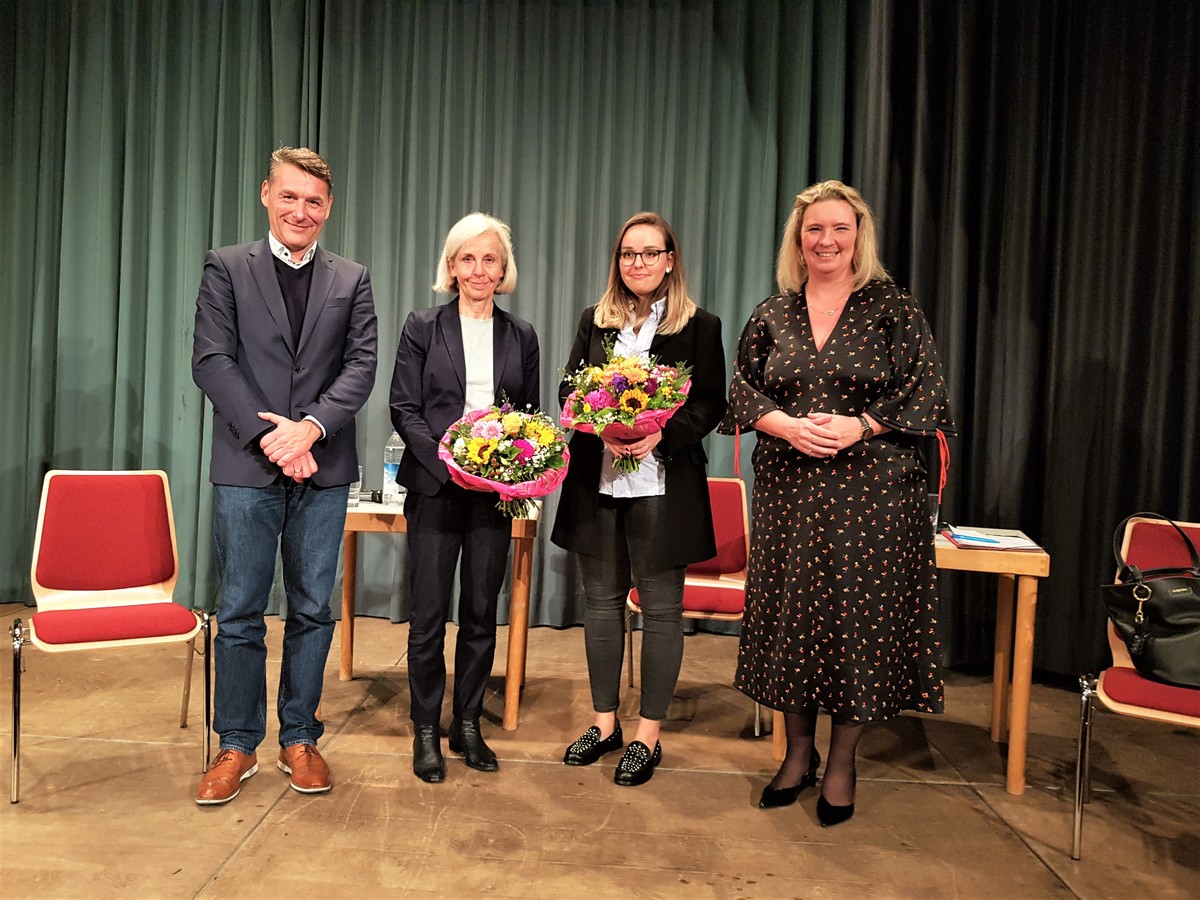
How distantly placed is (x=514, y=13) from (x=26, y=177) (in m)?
2.94

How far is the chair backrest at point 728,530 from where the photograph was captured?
3811 mm

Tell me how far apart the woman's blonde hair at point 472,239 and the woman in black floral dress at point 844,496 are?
2.90 feet

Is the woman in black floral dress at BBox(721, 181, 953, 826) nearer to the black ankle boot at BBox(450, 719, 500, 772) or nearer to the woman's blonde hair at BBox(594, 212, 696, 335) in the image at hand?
the woman's blonde hair at BBox(594, 212, 696, 335)

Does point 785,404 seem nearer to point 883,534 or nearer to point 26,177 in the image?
point 883,534

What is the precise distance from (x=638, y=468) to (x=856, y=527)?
669 mm

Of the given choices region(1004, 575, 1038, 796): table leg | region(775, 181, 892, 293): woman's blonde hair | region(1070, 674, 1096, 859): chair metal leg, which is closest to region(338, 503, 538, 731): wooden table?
region(775, 181, 892, 293): woman's blonde hair

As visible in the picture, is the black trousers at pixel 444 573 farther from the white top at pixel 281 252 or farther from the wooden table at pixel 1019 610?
the wooden table at pixel 1019 610

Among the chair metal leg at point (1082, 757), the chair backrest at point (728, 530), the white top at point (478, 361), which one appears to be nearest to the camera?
the chair metal leg at point (1082, 757)

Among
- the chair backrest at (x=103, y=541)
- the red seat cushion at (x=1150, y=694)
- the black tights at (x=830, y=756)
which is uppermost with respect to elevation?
the chair backrest at (x=103, y=541)

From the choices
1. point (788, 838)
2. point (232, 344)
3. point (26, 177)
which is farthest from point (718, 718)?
point (26, 177)

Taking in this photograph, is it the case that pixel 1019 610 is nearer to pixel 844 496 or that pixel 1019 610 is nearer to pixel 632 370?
pixel 844 496

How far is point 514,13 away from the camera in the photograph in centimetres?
496

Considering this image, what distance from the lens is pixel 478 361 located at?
9.71 feet

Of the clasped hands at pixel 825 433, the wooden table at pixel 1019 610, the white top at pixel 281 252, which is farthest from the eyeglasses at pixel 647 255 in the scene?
the wooden table at pixel 1019 610
